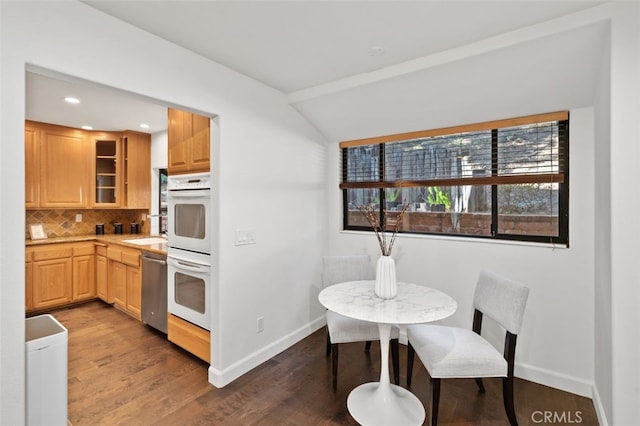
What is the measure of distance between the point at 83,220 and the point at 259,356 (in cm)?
371

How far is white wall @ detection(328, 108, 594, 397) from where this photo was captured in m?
2.22

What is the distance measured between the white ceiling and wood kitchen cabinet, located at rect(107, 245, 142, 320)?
1803mm

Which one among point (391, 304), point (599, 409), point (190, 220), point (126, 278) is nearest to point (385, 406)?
point (391, 304)

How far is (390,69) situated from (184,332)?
9.34 feet

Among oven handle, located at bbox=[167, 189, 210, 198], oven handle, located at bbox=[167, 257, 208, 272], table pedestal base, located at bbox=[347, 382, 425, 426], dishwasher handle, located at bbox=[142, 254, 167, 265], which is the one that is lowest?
table pedestal base, located at bbox=[347, 382, 425, 426]

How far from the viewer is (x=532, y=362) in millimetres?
2426

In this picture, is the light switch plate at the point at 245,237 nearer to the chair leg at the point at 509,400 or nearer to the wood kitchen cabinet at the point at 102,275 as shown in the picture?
the chair leg at the point at 509,400

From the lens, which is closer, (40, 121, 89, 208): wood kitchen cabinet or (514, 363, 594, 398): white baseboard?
(514, 363, 594, 398): white baseboard

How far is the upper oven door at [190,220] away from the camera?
101 inches

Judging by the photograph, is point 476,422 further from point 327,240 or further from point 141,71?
point 141,71

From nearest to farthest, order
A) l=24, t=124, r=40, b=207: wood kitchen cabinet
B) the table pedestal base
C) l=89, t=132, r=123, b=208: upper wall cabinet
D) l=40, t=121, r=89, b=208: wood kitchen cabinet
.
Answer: the table pedestal base, l=24, t=124, r=40, b=207: wood kitchen cabinet, l=40, t=121, r=89, b=208: wood kitchen cabinet, l=89, t=132, r=123, b=208: upper wall cabinet

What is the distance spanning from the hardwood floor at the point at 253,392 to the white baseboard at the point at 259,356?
49 mm

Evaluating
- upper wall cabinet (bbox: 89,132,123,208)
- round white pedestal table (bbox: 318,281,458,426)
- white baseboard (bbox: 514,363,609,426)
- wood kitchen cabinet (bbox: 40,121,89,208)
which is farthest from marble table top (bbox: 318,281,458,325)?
wood kitchen cabinet (bbox: 40,121,89,208)

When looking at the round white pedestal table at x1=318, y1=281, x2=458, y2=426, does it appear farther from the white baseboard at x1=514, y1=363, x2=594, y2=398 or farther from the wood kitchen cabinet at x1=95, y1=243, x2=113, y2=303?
the wood kitchen cabinet at x1=95, y1=243, x2=113, y2=303
